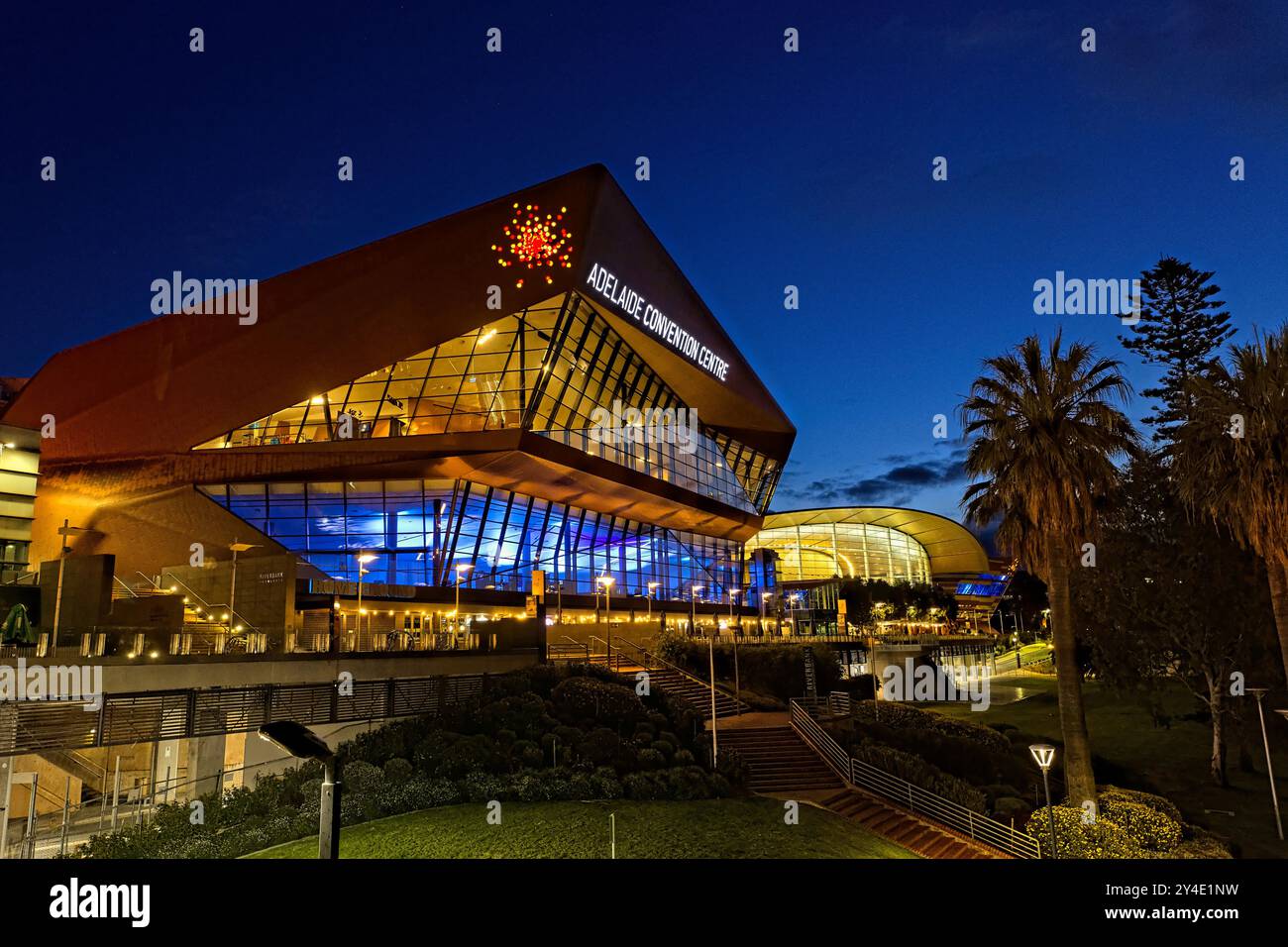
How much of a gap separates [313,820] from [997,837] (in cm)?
1712

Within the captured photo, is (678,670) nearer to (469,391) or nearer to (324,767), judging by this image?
(469,391)

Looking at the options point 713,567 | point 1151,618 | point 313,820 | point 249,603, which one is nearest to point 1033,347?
point 1151,618

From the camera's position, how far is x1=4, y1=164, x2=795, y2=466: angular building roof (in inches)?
1654

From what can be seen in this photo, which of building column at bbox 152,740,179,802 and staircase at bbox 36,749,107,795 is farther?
staircase at bbox 36,749,107,795

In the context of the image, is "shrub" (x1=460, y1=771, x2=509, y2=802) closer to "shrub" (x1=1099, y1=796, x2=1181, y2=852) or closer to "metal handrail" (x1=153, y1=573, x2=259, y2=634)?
"metal handrail" (x1=153, y1=573, x2=259, y2=634)

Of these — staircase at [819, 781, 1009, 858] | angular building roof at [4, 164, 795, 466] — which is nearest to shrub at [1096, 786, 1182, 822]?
staircase at [819, 781, 1009, 858]

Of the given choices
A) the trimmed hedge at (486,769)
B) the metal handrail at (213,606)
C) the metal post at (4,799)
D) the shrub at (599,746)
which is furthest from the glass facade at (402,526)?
the metal post at (4,799)

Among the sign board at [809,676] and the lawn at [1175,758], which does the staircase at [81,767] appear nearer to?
the sign board at [809,676]

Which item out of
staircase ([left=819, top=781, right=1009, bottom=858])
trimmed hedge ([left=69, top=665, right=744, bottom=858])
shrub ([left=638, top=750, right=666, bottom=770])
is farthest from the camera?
shrub ([left=638, top=750, right=666, bottom=770])

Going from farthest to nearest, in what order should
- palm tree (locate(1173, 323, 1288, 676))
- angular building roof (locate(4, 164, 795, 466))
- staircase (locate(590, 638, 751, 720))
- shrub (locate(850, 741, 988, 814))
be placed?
1. angular building roof (locate(4, 164, 795, 466))
2. staircase (locate(590, 638, 751, 720))
3. shrub (locate(850, 741, 988, 814))
4. palm tree (locate(1173, 323, 1288, 676))

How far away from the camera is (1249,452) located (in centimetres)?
2027

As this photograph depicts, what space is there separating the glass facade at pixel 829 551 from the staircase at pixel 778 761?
7819 centimetres

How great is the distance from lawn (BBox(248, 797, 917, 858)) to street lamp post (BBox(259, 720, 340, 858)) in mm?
9580

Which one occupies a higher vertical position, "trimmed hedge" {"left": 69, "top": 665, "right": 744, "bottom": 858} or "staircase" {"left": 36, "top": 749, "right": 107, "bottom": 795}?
"trimmed hedge" {"left": 69, "top": 665, "right": 744, "bottom": 858}
